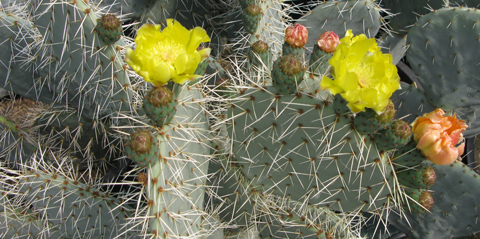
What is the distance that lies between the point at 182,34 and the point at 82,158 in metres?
1.16

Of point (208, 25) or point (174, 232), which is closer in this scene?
point (174, 232)

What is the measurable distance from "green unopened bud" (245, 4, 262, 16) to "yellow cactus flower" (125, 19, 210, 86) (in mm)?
554

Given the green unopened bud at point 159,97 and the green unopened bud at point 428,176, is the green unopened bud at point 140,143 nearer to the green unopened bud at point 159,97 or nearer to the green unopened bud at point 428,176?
the green unopened bud at point 159,97

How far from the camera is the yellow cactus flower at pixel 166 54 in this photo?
0.80 m

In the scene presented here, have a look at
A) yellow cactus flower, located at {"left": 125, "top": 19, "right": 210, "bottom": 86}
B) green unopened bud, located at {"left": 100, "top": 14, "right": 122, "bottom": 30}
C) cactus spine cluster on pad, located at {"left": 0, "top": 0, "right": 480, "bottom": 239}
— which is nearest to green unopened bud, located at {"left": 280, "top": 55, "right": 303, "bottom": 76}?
cactus spine cluster on pad, located at {"left": 0, "top": 0, "right": 480, "bottom": 239}

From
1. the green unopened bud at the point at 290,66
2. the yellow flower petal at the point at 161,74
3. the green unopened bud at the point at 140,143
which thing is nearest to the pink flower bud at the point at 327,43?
the green unopened bud at the point at 290,66

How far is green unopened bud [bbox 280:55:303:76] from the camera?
844mm

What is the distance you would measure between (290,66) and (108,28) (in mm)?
547

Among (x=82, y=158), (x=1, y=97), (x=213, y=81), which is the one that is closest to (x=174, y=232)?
(x=213, y=81)

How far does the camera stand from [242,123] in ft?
3.55

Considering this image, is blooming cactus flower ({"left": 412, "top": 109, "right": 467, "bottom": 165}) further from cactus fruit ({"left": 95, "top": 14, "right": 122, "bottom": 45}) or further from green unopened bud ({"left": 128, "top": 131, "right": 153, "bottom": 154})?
cactus fruit ({"left": 95, "top": 14, "right": 122, "bottom": 45})

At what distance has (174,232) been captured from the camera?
0.92 meters

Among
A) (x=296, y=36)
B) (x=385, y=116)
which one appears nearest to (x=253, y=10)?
(x=296, y=36)

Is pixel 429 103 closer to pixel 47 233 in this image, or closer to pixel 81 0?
pixel 81 0
